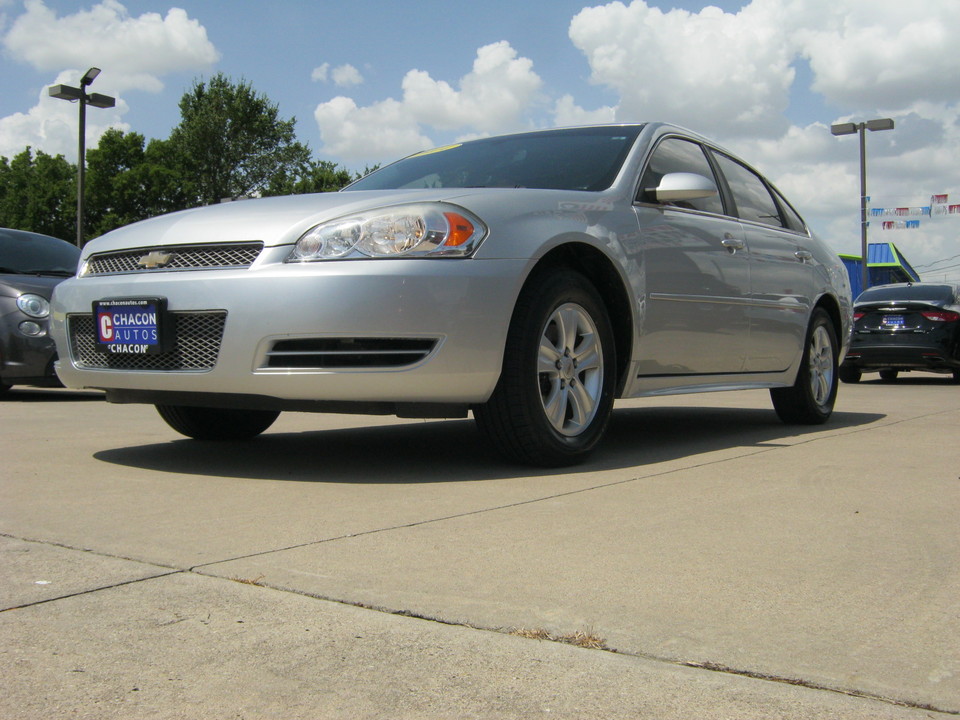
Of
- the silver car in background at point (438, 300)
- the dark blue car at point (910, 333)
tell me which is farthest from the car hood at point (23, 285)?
the dark blue car at point (910, 333)

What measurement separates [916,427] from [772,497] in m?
3.22

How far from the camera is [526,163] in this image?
17.4ft

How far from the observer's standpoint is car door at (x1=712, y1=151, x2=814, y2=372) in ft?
19.8

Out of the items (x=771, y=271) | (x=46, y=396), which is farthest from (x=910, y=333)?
(x=46, y=396)

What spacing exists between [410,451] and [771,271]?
2.47 metres

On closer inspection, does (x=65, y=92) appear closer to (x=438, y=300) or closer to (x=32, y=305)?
(x=32, y=305)

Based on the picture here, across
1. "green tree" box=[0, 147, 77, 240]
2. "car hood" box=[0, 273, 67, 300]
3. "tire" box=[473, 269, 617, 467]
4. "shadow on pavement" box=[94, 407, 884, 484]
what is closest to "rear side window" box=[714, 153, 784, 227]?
"shadow on pavement" box=[94, 407, 884, 484]

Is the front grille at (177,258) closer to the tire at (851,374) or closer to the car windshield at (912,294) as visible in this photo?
the tire at (851,374)

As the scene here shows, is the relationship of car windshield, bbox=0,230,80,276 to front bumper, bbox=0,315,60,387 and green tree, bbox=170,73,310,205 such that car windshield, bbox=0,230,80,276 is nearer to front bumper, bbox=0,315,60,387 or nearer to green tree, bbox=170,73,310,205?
front bumper, bbox=0,315,60,387

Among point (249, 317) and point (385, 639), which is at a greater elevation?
point (249, 317)

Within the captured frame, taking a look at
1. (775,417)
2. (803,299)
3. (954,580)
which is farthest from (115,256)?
(775,417)

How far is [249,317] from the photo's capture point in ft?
13.1

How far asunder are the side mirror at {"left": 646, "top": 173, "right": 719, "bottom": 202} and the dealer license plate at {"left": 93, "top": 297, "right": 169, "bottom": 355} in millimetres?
2324

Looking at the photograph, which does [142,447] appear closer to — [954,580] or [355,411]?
[355,411]
